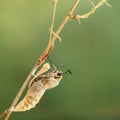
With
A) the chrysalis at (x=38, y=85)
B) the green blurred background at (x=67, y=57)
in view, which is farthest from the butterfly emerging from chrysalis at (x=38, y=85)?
the green blurred background at (x=67, y=57)

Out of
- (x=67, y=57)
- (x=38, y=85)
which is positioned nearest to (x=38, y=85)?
(x=38, y=85)

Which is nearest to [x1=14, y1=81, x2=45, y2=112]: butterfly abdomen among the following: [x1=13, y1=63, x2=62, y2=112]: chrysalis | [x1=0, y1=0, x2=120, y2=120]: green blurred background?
[x1=13, y1=63, x2=62, y2=112]: chrysalis

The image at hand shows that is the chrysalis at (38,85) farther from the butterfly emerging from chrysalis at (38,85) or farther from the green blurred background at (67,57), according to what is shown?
the green blurred background at (67,57)

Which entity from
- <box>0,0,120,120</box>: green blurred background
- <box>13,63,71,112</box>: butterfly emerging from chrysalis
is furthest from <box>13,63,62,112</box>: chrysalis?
<box>0,0,120,120</box>: green blurred background

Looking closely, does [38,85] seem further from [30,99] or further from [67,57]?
[67,57]

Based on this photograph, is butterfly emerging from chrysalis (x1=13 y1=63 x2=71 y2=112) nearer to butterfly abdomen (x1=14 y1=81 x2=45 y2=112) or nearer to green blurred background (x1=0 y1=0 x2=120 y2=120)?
butterfly abdomen (x1=14 y1=81 x2=45 y2=112)

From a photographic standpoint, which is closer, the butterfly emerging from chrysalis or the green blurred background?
the butterfly emerging from chrysalis

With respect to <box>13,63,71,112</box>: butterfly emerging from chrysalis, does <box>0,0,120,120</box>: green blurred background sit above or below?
above
